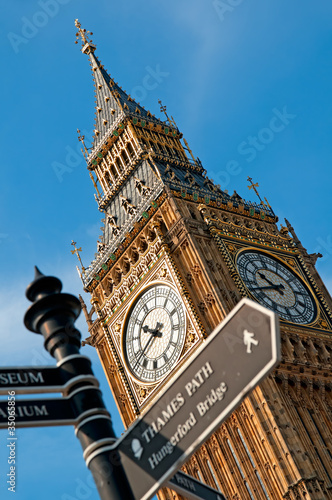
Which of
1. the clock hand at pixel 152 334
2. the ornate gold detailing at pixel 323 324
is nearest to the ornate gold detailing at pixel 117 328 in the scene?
the clock hand at pixel 152 334

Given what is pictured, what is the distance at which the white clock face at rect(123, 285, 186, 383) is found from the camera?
38406 millimetres

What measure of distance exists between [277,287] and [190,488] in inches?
1286

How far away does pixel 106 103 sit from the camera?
5316 cm

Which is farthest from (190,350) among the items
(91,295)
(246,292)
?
(91,295)

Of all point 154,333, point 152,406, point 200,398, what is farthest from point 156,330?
point 200,398

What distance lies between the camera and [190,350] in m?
37.0

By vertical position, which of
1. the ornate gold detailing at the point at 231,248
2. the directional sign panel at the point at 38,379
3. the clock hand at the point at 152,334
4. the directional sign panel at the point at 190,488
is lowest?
the directional sign panel at the point at 190,488

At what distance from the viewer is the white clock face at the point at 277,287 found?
40.1m

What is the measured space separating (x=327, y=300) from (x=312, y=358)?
5605 mm

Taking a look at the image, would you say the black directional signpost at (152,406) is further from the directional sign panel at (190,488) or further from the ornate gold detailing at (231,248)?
the ornate gold detailing at (231,248)

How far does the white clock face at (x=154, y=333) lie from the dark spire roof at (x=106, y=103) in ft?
47.4

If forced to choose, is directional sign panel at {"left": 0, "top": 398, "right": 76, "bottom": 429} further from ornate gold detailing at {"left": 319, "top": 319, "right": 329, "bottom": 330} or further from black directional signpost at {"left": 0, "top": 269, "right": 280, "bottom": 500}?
ornate gold detailing at {"left": 319, "top": 319, "right": 329, "bottom": 330}

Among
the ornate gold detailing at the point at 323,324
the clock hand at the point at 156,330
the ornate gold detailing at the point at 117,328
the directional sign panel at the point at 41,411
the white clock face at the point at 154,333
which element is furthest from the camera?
the ornate gold detailing at the point at 117,328

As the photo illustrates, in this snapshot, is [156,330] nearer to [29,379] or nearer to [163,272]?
[163,272]
